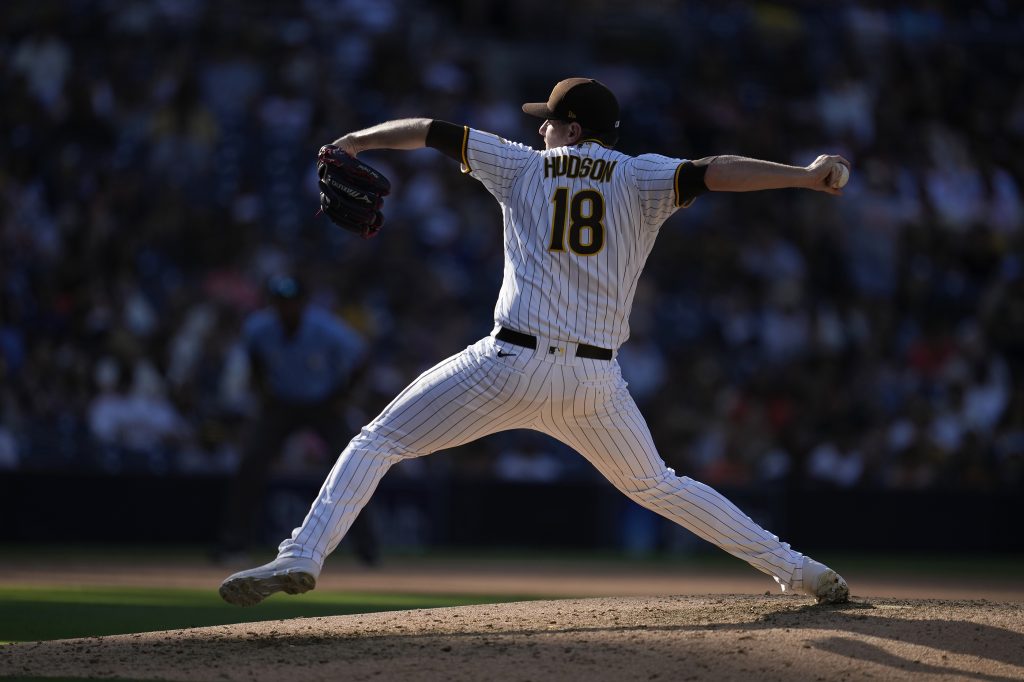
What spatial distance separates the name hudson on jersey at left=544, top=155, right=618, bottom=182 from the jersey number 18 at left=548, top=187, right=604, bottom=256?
75 millimetres

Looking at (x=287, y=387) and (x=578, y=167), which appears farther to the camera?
(x=287, y=387)

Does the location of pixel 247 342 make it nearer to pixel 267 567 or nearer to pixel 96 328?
pixel 96 328

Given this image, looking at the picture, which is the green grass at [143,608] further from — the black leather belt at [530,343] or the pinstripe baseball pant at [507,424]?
Answer: the black leather belt at [530,343]

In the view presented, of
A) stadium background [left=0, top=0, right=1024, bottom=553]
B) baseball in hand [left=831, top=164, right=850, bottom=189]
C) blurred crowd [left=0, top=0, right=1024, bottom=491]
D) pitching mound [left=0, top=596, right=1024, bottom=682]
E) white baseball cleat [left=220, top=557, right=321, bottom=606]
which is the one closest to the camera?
pitching mound [left=0, top=596, right=1024, bottom=682]

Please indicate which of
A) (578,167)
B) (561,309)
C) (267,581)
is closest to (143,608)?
(267,581)

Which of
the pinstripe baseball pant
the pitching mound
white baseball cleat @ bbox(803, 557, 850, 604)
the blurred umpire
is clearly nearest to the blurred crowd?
the blurred umpire

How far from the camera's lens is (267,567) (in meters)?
5.22

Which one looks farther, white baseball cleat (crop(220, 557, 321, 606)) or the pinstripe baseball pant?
the pinstripe baseball pant

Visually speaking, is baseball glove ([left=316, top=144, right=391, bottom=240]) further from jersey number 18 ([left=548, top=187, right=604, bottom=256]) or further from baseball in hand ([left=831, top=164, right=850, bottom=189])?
baseball in hand ([left=831, top=164, right=850, bottom=189])

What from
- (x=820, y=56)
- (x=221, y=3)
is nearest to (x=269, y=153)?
(x=221, y=3)

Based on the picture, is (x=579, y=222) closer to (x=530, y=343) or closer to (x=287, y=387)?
(x=530, y=343)

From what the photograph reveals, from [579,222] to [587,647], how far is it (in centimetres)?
157

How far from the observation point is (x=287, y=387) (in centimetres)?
1087

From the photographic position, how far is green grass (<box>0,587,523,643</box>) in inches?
258
